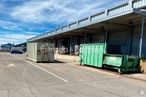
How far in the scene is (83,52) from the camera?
76.6 ft

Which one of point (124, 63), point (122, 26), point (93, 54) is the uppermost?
point (122, 26)

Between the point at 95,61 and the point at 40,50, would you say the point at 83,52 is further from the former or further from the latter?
the point at 40,50

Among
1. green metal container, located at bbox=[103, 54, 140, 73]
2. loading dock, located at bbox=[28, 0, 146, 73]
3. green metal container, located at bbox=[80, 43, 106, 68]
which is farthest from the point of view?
loading dock, located at bbox=[28, 0, 146, 73]

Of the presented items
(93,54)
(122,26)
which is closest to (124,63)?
(93,54)

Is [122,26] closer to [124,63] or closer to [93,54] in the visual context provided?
[93,54]

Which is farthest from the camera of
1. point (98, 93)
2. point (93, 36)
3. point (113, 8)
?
point (93, 36)

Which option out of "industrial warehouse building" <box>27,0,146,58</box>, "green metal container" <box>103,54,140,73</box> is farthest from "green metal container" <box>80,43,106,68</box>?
"industrial warehouse building" <box>27,0,146,58</box>

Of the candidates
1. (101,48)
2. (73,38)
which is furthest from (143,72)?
(73,38)

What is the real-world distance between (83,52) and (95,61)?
3026 mm

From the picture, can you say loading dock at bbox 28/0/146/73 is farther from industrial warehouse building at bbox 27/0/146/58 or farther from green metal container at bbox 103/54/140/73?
green metal container at bbox 103/54/140/73

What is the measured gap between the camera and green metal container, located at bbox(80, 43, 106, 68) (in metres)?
19.7

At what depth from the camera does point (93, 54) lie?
21000mm

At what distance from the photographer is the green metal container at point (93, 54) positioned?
64.5ft

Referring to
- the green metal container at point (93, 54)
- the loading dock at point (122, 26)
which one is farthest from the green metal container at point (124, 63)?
the loading dock at point (122, 26)
